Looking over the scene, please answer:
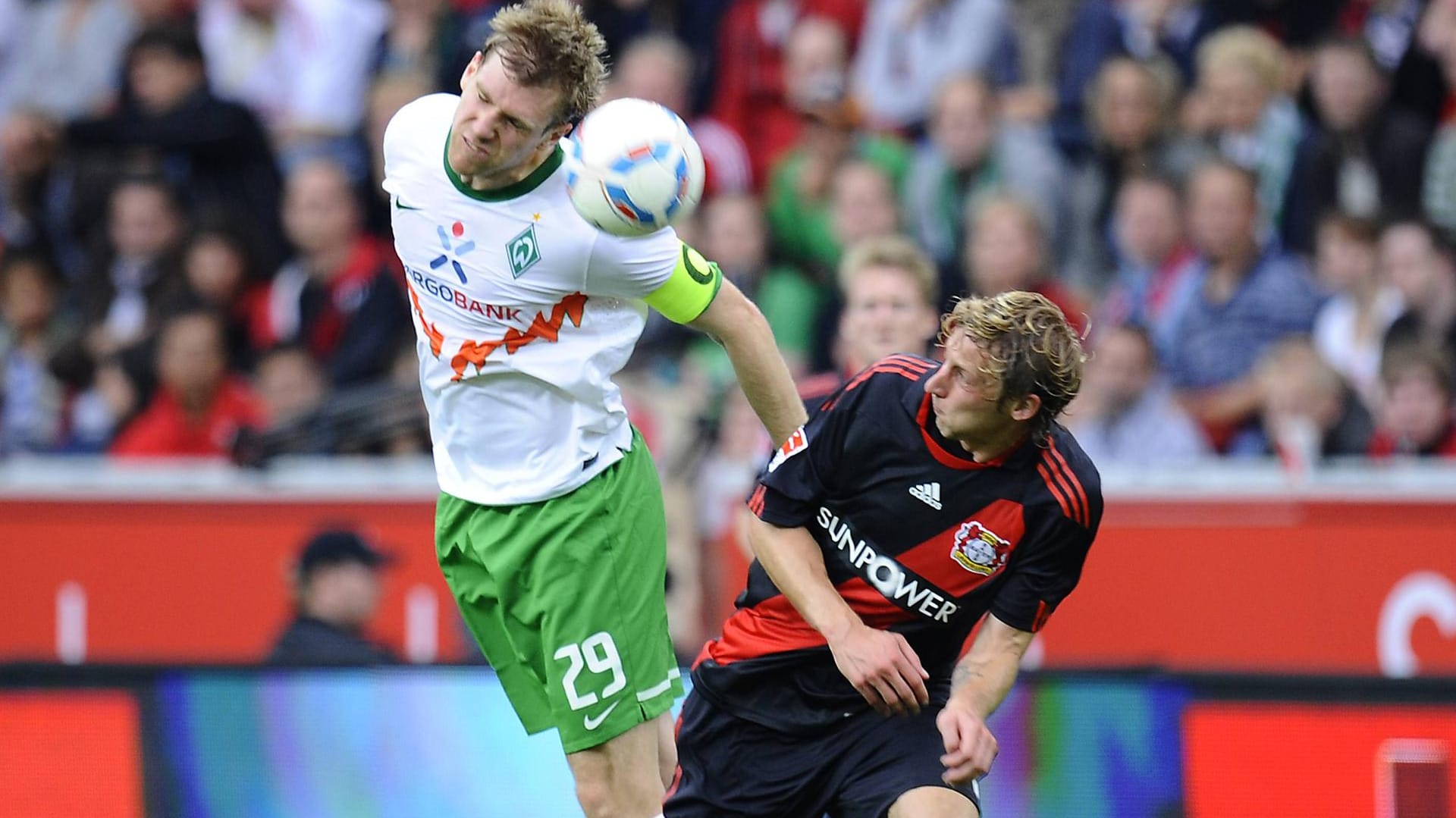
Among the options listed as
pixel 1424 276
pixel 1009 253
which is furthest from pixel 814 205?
pixel 1424 276

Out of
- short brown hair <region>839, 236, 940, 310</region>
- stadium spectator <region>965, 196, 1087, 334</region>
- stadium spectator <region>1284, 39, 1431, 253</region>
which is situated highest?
stadium spectator <region>1284, 39, 1431, 253</region>

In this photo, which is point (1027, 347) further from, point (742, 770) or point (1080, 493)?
point (742, 770)

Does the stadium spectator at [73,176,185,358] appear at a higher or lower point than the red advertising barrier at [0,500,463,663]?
higher

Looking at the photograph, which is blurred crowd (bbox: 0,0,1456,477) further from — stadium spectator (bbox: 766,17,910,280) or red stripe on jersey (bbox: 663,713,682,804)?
red stripe on jersey (bbox: 663,713,682,804)

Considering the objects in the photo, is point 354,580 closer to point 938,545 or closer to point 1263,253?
point 938,545

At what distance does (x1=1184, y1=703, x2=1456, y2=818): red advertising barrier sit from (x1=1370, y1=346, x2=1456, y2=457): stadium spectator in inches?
95.7

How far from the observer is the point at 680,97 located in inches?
421

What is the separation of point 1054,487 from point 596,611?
1.25 meters

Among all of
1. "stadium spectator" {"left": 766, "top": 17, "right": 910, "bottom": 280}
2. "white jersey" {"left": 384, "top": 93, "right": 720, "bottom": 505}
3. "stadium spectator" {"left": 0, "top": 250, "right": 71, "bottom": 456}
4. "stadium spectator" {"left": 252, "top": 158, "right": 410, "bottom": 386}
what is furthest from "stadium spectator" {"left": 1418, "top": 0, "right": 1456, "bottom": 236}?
"stadium spectator" {"left": 0, "top": 250, "right": 71, "bottom": 456}

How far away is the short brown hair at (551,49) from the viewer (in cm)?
466

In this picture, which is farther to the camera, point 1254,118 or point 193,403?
point 193,403

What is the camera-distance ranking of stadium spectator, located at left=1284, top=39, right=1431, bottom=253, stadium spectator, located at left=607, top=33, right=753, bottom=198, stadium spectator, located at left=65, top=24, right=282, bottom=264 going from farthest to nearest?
stadium spectator, located at left=65, top=24, right=282, bottom=264 → stadium spectator, located at left=607, top=33, right=753, bottom=198 → stadium spectator, located at left=1284, top=39, right=1431, bottom=253

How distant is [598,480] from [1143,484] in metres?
3.68

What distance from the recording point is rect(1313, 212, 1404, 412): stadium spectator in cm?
885
